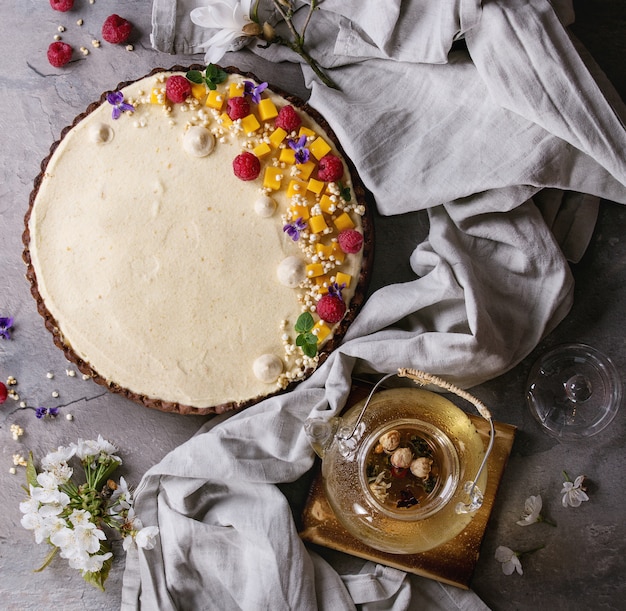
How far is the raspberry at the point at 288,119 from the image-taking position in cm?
154

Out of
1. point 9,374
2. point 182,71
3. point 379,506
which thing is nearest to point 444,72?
point 182,71

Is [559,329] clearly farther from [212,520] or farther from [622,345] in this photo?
[212,520]

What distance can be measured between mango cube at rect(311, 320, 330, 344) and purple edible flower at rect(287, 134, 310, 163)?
0.37 meters

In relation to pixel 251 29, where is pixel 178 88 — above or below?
below

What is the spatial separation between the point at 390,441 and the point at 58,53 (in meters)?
1.24

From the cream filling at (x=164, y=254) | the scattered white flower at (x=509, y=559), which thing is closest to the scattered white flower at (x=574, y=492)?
the scattered white flower at (x=509, y=559)

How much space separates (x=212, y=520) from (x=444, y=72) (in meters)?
1.15

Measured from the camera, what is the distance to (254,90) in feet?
5.13

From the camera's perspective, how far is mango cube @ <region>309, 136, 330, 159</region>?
5.08ft

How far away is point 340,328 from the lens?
158 cm

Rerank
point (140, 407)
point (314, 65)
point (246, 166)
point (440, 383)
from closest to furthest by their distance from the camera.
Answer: point (440, 383) → point (246, 166) → point (314, 65) → point (140, 407)

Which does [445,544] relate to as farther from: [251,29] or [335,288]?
[251,29]

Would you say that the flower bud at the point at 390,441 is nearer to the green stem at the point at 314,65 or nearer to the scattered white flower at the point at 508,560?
the scattered white flower at the point at 508,560

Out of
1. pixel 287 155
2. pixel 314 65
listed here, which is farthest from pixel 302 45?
pixel 287 155
